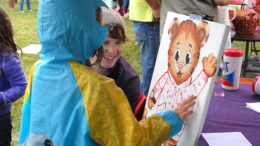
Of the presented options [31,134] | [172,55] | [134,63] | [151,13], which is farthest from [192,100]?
[134,63]

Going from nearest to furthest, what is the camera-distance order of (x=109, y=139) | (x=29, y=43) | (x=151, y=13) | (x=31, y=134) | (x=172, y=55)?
(x=109, y=139) < (x=31, y=134) < (x=172, y=55) < (x=151, y=13) < (x=29, y=43)

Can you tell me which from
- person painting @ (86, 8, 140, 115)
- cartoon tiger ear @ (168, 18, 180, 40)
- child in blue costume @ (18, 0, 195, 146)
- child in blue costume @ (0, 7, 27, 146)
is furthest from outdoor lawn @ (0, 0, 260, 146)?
child in blue costume @ (18, 0, 195, 146)

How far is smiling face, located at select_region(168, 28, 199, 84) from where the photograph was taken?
4.36 ft

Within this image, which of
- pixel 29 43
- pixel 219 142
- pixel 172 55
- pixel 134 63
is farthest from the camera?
pixel 29 43

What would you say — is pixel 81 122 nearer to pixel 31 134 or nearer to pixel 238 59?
pixel 31 134

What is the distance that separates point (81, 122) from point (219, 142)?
1.95 feet

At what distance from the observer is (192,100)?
4.09 ft

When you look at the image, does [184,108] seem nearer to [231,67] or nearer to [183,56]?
[183,56]

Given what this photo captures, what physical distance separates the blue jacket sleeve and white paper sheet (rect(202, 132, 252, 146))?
1160 millimetres

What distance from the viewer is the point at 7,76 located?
5.95 ft

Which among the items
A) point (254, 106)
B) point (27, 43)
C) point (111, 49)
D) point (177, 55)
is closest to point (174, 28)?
point (177, 55)

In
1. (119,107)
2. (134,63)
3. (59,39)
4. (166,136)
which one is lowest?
(134,63)

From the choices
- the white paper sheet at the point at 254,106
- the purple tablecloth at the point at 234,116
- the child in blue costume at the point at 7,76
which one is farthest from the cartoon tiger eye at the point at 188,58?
the child in blue costume at the point at 7,76

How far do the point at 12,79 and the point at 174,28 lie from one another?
1.03 m
